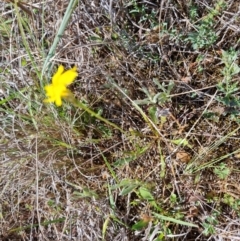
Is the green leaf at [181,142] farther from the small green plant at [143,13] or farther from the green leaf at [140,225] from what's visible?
the small green plant at [143,13]

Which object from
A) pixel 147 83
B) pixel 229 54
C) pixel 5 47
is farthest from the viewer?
pixel 5 47

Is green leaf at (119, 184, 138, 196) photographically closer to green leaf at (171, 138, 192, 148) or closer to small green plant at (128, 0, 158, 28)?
green leaf at (171, 138, 192, 148)

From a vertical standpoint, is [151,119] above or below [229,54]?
below

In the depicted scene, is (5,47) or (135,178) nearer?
(135,178)

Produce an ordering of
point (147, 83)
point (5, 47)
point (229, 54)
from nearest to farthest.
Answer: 1. point (229, 54)
2. point (147, 83)
3. point (5, 47)

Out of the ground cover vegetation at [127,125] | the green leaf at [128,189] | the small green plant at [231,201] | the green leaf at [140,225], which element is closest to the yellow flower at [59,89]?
the ground cover vegetation at [127,125]

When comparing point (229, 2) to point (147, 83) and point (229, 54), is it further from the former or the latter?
point (147, 83)

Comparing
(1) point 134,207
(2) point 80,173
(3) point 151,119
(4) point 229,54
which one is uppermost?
(4) point 229,54

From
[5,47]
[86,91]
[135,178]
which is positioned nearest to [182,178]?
[135,178]
